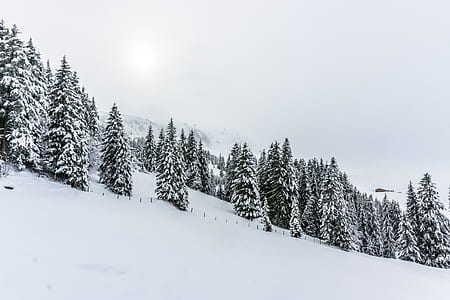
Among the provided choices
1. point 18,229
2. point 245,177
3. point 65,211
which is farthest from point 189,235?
point 245,177

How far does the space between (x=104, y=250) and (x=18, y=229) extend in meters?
3.60

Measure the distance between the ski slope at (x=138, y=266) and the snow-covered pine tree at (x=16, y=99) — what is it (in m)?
3.60

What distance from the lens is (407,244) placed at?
30.4m

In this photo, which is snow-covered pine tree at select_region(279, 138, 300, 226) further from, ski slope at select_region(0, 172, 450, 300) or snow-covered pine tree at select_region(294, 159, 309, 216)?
ski slope at select_region(0, 172, 450, 300)

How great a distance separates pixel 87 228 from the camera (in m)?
12.4

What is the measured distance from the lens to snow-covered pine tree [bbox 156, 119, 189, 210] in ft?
102

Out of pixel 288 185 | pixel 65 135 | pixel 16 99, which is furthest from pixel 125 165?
pixel 288 185

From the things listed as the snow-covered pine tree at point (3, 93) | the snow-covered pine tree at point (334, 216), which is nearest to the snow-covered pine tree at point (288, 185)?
the snow-covered pine tree at point (334, 216)

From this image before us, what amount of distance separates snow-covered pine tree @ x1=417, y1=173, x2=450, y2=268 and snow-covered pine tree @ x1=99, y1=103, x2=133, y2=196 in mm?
34953

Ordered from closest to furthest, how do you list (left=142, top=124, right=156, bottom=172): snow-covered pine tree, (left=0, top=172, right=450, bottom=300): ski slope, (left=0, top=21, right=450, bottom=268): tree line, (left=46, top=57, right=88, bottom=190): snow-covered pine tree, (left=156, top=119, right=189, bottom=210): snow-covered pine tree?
(left=0, top=172, right=450, bottom=300): ski slope, (left=0, top=21, right=450, bottom=268): tree line, (left=46, top=57, right=88, bottom=190): snow-covered pine tree, (left=156, top=119, right=189, bottom=210): snow-covered pine tree, (left=142, top=124, right=156, bottom=172): snow-covered pine tree

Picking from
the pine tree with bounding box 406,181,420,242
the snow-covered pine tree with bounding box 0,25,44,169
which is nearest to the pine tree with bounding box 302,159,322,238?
the pine tree with bounding box 406,181,420,242

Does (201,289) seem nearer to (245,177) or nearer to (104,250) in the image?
(104,250)

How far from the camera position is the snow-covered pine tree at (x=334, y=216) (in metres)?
32.7

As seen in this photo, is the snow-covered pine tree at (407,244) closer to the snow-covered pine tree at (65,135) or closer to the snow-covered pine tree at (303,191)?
the snow-covered pine tree at (303,191)
